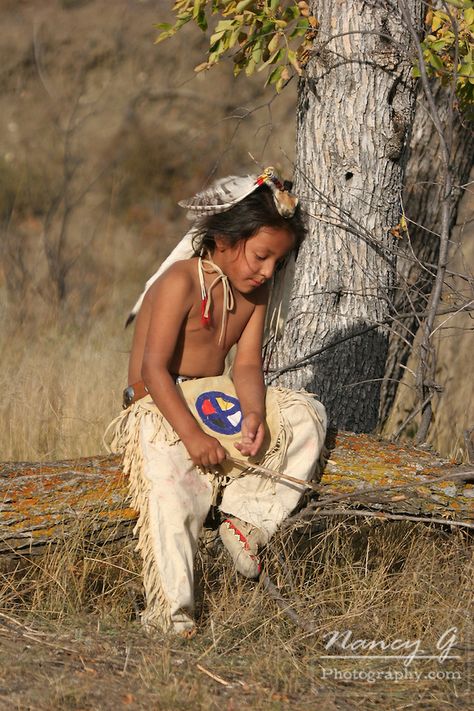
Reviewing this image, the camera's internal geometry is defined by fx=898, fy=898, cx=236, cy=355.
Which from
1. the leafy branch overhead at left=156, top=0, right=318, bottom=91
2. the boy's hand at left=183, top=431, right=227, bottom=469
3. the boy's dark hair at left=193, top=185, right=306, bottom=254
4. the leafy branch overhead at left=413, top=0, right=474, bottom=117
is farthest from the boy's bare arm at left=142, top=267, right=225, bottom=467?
the leafy branch overhead at left=413, top=0, right=474, bottom=117

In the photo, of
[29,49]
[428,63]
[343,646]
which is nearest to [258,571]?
[343,646]

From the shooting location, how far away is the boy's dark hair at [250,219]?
3.45 metres

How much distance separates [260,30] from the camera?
4.07 m

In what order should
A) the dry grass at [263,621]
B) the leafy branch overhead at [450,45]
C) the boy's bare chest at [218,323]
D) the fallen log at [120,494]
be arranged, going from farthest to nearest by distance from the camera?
the leafy branch overhead at [450,45] → the boy's bare chest at [218,323] → the fallen log at [120,494] → the dry grass at [263,621]

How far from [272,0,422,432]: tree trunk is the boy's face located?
69cm

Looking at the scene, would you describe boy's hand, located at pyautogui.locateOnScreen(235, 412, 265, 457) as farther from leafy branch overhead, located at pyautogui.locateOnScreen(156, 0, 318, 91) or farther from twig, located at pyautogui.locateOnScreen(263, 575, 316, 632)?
leafy branch overhead, located at pyautogui.locateOnScreen(156, 0, 318, 91)

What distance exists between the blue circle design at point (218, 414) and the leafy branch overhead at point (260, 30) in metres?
1.48

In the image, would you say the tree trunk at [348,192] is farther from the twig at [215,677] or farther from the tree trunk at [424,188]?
the twig at [215,677]

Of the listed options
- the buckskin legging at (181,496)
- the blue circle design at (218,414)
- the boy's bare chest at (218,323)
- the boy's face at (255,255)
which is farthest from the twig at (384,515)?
the boy's face at (255,255)

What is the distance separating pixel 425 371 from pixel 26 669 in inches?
87.9

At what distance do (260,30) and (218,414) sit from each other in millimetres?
1825

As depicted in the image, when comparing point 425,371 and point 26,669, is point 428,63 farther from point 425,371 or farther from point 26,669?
point 26,669

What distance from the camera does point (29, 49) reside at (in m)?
14.2

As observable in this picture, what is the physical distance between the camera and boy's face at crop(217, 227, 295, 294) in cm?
345
